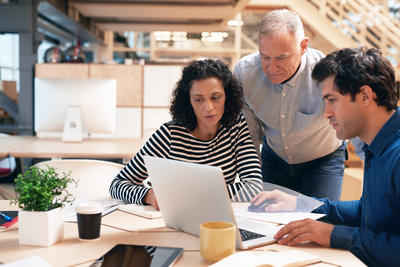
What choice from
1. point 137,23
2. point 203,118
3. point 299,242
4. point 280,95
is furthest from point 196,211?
point 137,23

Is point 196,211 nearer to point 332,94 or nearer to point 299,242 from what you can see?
point 299,242

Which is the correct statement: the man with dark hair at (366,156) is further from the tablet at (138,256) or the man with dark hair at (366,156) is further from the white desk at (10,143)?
the white desk at (10,143)

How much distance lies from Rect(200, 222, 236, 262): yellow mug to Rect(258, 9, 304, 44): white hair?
41.0 inches

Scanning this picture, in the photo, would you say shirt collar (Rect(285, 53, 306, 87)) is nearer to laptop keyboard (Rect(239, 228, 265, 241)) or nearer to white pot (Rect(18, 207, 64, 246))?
laptop keyboard (Rect(239, 228, 265, 241))

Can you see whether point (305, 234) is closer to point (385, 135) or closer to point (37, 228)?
point (385, 135)

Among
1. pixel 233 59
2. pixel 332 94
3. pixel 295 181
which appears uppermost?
pixel 233 59

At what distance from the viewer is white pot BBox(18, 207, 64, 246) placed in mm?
1122

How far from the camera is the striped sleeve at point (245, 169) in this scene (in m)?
1.67

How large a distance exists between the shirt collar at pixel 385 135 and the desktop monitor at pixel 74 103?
96.2 inches

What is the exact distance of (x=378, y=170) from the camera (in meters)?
1.27

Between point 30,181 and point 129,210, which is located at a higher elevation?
point 30,181

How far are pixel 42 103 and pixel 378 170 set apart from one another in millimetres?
2809

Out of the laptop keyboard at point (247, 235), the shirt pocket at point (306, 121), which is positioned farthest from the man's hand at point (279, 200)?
the shirt pocket at point (306, 121)

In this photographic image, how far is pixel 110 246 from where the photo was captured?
113 cm
